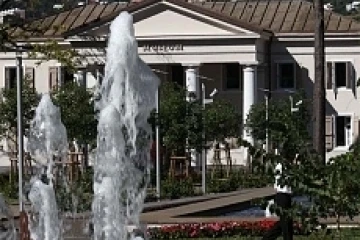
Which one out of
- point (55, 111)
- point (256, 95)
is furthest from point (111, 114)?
point (256, 95)

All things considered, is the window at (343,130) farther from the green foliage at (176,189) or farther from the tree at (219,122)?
the green foliage at (176,189)

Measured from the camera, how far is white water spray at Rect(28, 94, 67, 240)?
15172 millimetres

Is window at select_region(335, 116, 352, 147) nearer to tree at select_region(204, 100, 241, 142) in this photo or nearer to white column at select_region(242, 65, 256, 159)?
white column at select_region(242, 65, 256, 159)

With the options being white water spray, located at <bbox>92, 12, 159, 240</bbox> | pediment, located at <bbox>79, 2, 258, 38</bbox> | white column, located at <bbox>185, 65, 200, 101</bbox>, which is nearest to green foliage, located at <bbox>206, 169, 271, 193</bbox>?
white column, located at <bbox>185, 65, 200, 101</bbox>

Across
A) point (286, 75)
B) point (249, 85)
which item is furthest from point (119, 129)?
point (286, 75)

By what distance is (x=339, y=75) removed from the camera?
5222 cm

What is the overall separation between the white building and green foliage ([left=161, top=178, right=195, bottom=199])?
16.8 metres

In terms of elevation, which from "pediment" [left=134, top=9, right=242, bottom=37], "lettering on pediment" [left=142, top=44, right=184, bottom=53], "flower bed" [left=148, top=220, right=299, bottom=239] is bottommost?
"flower bed" [left=148, top=220, right=299, bottom=239]

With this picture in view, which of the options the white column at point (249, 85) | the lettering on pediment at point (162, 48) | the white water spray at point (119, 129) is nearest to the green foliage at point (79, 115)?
the lettering on pediment at point (162, 48)

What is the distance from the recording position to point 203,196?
31.3 metres

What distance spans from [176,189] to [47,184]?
13.5 m

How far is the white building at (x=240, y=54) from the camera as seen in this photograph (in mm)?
50750

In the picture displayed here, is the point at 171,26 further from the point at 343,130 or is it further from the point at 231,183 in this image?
the point at 231,183

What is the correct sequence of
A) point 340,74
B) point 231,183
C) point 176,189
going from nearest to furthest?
point 176,189 < point 231,183 < point 340,74
